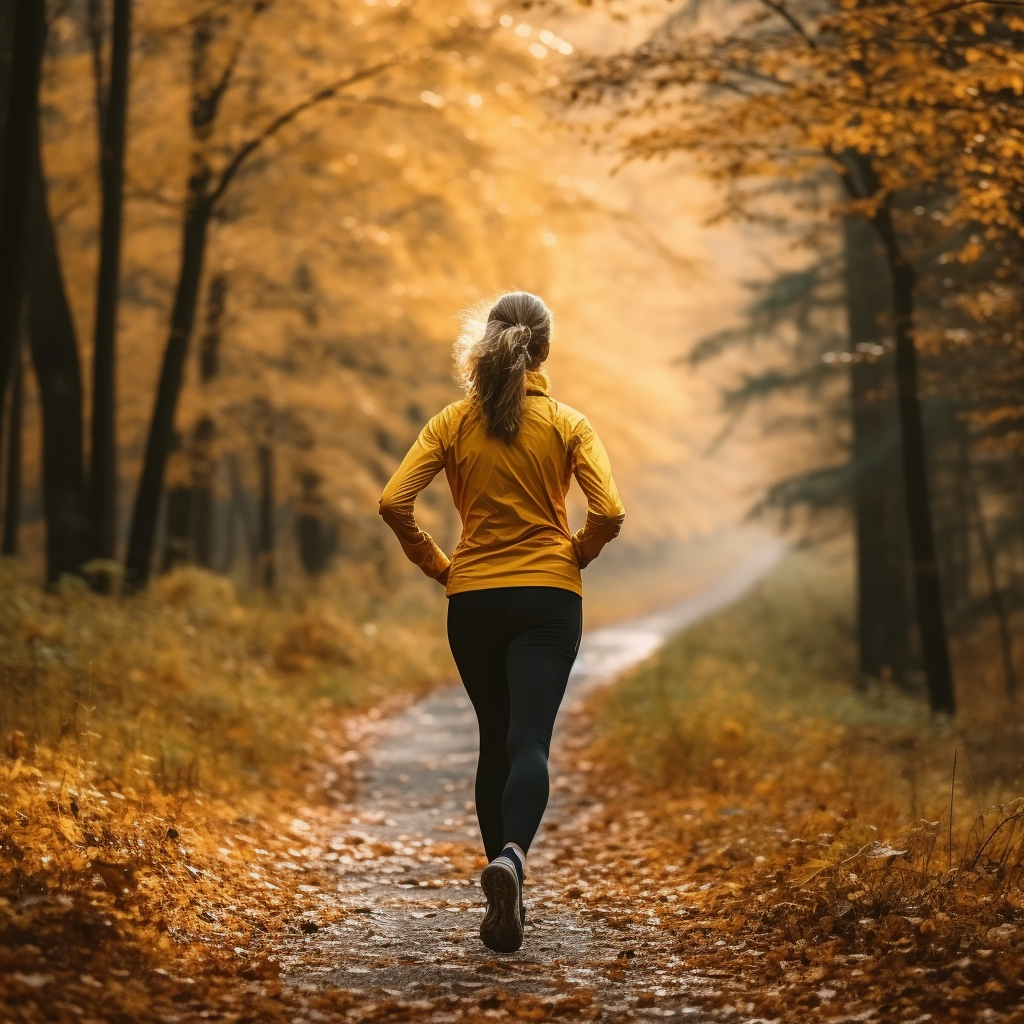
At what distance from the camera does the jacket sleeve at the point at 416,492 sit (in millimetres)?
4512

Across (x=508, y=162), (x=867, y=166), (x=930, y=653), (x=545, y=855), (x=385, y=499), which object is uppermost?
(x=508, y=162)

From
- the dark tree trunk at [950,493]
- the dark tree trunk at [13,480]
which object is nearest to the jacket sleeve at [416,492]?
the dark tree trunk at [950,493]

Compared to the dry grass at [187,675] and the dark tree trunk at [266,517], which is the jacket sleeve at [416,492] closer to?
the dry grass at [187,675]

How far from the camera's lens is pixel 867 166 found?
9891mm

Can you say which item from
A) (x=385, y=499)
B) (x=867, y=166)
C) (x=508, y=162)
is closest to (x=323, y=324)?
(x=508, y=162)

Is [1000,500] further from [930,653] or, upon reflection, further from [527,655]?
[527,655]

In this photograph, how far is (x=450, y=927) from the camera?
5.07 m

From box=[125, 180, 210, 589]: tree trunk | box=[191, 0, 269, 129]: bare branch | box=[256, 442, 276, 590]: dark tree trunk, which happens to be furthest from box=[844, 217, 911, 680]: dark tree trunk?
box=[256, 442, 276, 590]: dark tree trunk

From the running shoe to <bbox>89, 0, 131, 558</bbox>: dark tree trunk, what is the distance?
28.1 feet

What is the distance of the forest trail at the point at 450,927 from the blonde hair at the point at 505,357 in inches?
77.5

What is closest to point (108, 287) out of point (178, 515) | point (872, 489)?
point (178, 515)

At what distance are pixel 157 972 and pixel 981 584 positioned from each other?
19.8 meters

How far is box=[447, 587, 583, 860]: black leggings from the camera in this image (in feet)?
14.4

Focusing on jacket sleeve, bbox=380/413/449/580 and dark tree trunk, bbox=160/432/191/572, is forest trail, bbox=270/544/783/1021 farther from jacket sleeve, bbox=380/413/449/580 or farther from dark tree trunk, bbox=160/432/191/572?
dark tree trunk, bbox=160/432/191/572
